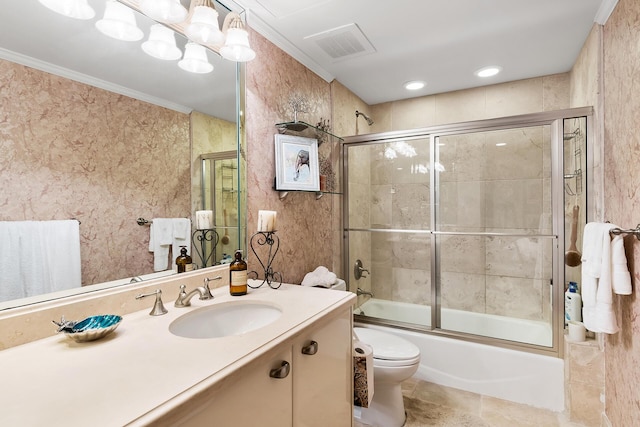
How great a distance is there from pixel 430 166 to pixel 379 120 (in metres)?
0.99

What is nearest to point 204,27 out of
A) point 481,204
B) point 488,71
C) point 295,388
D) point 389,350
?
point 295,388

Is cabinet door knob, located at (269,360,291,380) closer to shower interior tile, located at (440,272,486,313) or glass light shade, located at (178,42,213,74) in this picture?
glass light shade, located at (178,42,213,74)

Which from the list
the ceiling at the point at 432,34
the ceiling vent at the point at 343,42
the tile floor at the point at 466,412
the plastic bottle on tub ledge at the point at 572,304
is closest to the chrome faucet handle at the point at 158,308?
the tile floor at the point at 466,412

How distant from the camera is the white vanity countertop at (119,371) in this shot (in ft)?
1.93

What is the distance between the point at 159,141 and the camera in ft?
4.21

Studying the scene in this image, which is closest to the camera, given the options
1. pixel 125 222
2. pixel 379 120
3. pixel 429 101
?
pixel 125 222

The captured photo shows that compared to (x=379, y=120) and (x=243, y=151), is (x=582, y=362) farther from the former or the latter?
(x=379, y=120)

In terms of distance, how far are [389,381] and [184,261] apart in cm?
129

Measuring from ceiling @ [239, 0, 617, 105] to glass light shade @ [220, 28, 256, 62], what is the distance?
0.29 metres

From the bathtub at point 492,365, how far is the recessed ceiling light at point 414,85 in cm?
200

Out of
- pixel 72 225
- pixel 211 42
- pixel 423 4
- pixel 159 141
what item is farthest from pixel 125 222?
pixel 423 4

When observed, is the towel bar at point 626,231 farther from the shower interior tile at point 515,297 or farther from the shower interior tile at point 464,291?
the shower interior tile at point 464,291

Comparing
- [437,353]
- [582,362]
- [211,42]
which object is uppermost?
[211,42]

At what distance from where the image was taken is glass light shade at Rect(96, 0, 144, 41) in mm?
1126
